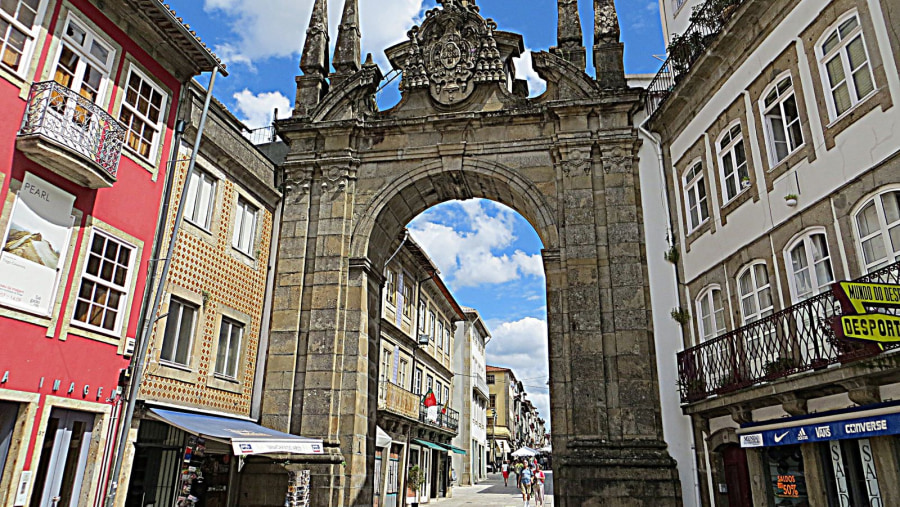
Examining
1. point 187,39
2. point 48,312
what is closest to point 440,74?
point 187,39

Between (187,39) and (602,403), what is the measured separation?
968 centimetres

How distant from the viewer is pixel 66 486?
27.3 ft

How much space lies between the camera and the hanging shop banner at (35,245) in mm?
7605

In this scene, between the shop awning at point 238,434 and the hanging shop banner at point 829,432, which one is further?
the shop awning at point 238,434

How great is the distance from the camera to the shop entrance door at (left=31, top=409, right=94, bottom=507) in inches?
313

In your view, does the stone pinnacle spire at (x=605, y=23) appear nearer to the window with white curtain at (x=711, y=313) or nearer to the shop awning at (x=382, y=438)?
the window with white curtain at (x=711, y=313)

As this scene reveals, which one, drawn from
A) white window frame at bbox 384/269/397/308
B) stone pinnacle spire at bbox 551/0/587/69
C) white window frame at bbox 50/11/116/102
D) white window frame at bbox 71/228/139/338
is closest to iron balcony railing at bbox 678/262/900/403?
stone pinnacle spire at bbox 551/0/587/69

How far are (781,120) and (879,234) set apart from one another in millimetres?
2623

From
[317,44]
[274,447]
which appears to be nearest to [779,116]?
[274,447]

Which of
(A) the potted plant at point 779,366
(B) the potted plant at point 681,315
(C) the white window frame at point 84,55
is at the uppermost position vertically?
(C) the white window frame at point 84,55

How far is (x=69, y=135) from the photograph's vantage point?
26.5 feet

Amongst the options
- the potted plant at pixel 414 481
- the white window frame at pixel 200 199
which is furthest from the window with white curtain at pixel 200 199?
the potted plant at pixel 414 481

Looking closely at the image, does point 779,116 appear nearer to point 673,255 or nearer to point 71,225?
point 673,255

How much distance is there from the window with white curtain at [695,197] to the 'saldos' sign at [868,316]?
4.92 meters
